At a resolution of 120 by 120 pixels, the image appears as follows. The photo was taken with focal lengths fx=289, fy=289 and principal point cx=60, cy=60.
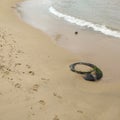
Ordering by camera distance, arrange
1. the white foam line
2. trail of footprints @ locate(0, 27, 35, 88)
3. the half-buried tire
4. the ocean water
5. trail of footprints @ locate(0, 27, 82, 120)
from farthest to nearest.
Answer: the ocean water
the white foam line
the half-buried tire
trail of footprints @ locate(0, 27, 35, 88)
trail of footprints @ locate(0, 27, 82, 120)

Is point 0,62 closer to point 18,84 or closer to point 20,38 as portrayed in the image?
point 18,84

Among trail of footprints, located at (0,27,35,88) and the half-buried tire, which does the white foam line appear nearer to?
the half-buried tire

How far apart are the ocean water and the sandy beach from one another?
6.36 ft

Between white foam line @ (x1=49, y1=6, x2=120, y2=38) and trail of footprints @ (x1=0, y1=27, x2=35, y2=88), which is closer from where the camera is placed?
trail of footprints @ (x1=0, y1=27, x2=35, y2=88)

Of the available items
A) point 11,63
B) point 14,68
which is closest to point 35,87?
point 14,68

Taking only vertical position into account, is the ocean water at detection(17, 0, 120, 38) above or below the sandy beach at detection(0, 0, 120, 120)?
below

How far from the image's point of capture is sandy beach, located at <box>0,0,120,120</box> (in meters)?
6.26

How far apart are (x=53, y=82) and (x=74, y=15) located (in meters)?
8.33

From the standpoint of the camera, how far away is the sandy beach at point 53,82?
6262 millimetres

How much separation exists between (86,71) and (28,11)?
9.21m

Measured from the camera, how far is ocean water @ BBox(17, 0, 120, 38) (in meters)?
13.2

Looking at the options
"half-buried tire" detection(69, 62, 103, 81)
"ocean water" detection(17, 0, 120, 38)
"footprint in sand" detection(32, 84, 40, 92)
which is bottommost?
"ocean water" detection(17, 0, 120, 38)

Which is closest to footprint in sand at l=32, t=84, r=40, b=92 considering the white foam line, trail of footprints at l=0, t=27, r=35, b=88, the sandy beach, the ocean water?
the sandy beach

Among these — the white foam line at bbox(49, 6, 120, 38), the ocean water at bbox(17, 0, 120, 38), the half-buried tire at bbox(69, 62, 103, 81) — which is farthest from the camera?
the ocean water at bbox(17, 0, 120, 38)
